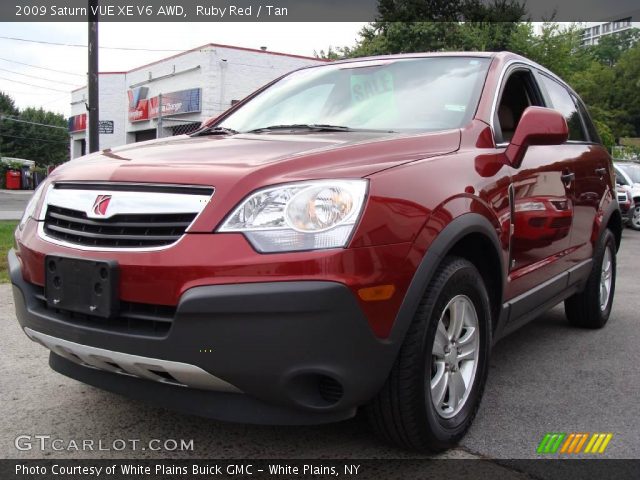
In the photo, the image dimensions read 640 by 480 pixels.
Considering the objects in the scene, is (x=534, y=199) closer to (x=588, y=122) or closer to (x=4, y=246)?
(x=588, y=122)

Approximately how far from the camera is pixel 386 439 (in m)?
2.39

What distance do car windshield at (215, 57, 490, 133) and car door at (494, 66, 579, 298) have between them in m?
0.23

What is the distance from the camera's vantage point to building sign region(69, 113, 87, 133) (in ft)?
114

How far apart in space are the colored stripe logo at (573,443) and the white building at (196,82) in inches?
710

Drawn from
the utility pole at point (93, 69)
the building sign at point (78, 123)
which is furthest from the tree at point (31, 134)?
the utility pole at point (93, 69)

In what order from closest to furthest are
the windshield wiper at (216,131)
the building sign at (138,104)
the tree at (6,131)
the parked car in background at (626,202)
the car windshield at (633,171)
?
the windshield wiper at (216,131) < the parked car in background at (626,202) < the car windshield at (633,171) < the building sign at (138,104) < the tree at (6,131)

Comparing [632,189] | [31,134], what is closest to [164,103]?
[632,189]

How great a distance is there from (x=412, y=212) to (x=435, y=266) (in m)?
0.22

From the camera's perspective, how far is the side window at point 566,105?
159 inches

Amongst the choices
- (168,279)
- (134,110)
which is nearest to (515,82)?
(168,279)

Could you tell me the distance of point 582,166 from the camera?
3.94m

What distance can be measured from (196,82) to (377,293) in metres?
23.1

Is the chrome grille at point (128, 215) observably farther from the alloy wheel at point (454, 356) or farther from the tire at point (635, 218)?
the tire at point (635, 218)

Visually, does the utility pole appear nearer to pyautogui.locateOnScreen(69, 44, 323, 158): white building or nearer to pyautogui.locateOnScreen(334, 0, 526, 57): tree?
pyautogui.locateOnScreen(69, 44, 323, 158): white building
